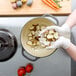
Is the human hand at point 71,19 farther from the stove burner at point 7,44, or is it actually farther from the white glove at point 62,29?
the stove burner at point 7,44

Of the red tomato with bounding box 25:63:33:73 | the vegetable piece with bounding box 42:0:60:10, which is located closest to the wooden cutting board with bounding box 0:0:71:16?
the vegetable piece with bounding box 42:0:60:10

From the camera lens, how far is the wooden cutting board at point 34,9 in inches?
34.1

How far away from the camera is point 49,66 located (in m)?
0.89

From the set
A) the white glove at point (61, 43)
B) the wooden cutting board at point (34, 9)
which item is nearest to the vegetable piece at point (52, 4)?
the wooden cutting board at point (34, 9)

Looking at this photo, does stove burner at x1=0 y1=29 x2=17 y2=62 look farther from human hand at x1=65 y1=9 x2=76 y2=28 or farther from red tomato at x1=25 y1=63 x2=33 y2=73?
human hand at x1=65 y1=9 x2=76 y2=28

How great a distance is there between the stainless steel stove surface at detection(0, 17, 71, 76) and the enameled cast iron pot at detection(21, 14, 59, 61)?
0.02m

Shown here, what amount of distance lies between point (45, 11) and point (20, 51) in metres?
0.16

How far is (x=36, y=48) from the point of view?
0.88 metres

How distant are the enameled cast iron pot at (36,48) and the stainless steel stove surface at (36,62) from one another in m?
0.02

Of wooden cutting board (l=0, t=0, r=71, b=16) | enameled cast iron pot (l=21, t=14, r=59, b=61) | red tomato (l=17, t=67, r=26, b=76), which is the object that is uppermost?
wooden cutting board (l=0, t=0, r=71, b=16)

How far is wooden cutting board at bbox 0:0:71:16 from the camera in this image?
0.87 meters

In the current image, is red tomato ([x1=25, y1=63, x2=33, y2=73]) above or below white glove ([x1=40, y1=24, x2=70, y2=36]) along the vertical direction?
below

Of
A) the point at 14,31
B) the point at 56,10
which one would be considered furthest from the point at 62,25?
the point at 14,31

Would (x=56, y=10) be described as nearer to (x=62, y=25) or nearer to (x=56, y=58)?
(x=62, y=25)
